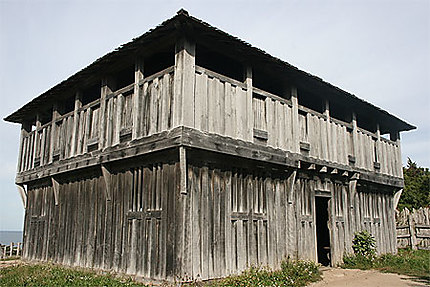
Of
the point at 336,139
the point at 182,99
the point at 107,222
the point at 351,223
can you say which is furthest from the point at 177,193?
the point at 351,223

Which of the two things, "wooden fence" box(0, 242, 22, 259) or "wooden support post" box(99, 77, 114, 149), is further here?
"wooden fence" box(0, 242, 22, 259)

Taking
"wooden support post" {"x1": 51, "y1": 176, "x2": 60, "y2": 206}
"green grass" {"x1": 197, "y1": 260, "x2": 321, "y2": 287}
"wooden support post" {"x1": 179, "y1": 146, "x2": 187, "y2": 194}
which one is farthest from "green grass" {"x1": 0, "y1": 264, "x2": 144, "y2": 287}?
"wooden support post" {"x1": 51, "y1": 176, "x2": 60, "y2": 206}

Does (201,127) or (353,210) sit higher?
(201,127)

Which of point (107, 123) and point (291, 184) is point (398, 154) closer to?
point (291, 184)

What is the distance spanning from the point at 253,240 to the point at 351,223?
5.76m

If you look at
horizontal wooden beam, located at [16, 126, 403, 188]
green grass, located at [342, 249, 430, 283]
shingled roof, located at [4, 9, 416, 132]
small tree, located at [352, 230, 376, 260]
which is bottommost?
green grass, located at [342, 249, 430, 283]

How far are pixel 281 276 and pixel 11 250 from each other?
16.2m

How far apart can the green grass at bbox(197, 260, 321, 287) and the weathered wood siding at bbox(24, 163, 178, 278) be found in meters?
1.58

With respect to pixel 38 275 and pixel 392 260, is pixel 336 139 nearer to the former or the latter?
pixel 392 260

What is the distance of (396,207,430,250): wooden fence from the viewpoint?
18094mm

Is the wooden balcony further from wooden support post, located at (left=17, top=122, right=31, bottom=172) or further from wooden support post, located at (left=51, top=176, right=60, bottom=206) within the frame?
wooden support post, located at (left=51, top=176, right=60, bottom=206)

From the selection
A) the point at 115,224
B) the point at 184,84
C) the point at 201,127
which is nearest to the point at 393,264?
the point at 201,127

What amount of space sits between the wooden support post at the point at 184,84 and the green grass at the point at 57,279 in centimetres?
400

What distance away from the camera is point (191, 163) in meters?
9.01
